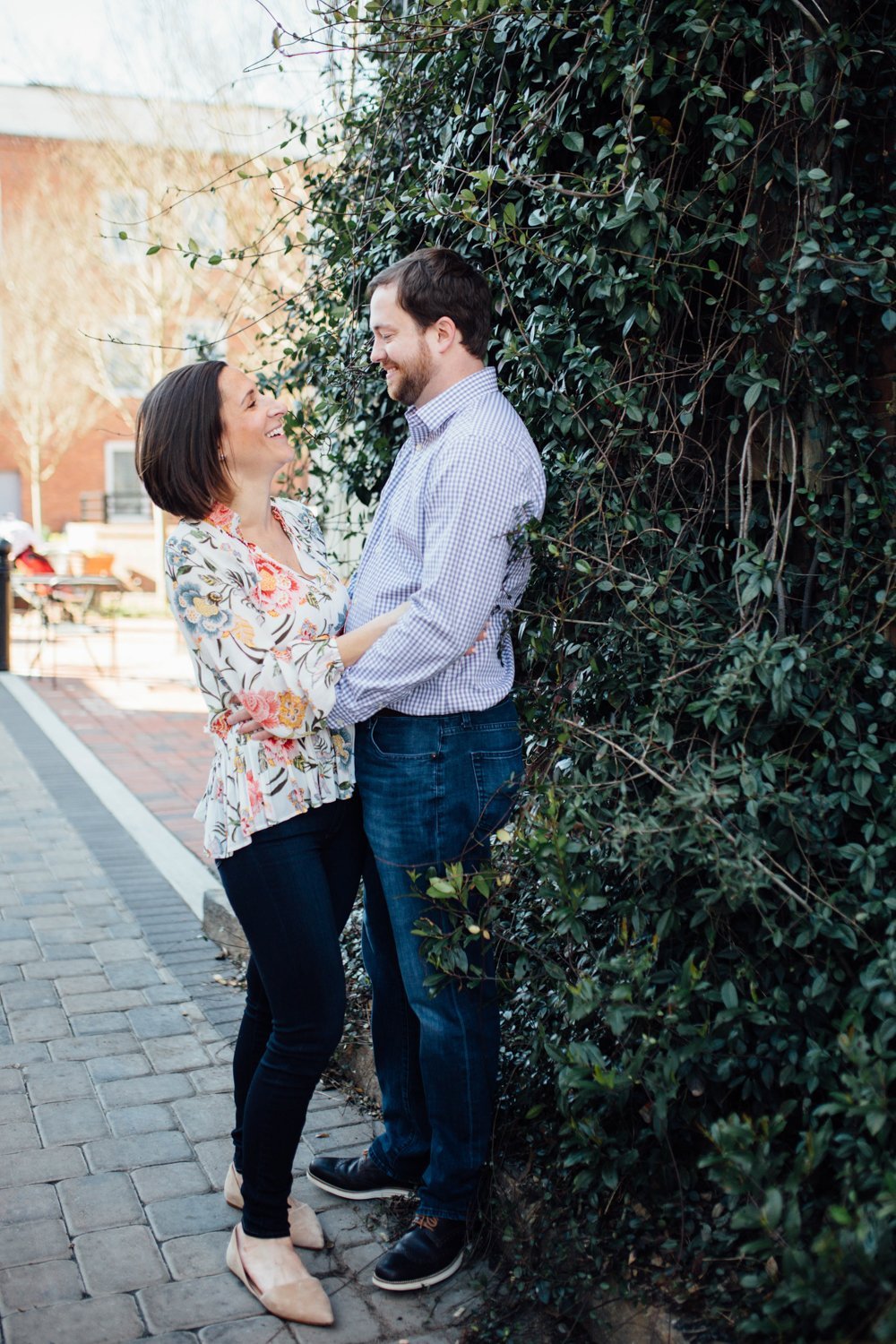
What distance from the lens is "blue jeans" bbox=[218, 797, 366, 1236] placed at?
250cm

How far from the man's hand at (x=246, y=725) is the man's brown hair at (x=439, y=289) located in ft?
2.93

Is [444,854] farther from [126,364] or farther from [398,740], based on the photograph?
[126,364]

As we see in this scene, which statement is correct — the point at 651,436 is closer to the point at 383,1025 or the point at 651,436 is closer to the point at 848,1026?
the point at 848,1026

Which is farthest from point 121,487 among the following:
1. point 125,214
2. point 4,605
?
point 4,605

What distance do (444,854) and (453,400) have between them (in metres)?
0.95

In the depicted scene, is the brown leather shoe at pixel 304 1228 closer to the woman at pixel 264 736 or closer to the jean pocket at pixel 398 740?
the woman at pixel 264 736

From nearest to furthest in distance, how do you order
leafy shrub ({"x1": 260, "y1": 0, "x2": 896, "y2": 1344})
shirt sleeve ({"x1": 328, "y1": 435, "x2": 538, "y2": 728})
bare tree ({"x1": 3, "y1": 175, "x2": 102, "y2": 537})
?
leafy shrub ({"x1": 260, "y1": 0, "x2": 896, "y2": 1344}) → shirt sleeve ({"x1": 328, "y1": 435, "x2": 538, "y2": 728}) → bare tree ({"x1": 3, "y1": 175, "x2": 102, "y2": 537})

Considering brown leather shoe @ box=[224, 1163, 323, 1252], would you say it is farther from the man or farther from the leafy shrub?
the leafy shrub

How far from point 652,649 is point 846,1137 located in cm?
104

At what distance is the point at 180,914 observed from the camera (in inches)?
201

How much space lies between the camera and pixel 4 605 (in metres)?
12.2

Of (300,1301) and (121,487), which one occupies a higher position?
(121,487)

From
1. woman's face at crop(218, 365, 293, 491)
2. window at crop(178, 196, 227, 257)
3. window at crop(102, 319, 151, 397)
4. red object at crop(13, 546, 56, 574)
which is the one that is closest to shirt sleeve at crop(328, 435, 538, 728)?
woman's face at crop(218, 365, 293, 491)

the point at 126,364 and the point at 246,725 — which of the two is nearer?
the point at 246,725
